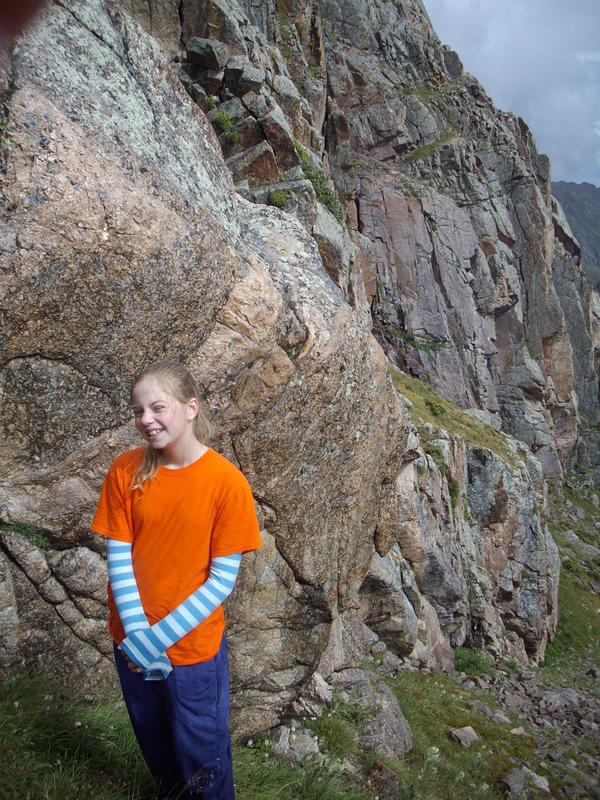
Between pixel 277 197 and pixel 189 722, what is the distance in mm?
12301

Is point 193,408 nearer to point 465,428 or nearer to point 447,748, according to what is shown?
point 447,748

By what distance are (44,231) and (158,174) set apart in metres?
1.42

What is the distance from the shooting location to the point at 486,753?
28.6 ft

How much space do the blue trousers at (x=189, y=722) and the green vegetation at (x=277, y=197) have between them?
1184cm

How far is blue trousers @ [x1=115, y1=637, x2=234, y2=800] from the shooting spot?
9.78 feet

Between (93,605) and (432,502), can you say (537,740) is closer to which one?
(432,502)

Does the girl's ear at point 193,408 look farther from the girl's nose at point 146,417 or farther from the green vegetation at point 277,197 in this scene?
the green vegetation at point 277,197

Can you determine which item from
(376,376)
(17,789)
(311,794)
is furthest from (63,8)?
(311,794)

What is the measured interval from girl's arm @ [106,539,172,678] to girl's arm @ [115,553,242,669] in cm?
3

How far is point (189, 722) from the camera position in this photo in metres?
3.01

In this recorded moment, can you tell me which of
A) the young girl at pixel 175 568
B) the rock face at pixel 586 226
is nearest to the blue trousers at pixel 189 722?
the young girl at pixel 175 568

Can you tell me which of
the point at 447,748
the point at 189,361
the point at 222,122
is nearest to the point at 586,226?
the point at 222,122

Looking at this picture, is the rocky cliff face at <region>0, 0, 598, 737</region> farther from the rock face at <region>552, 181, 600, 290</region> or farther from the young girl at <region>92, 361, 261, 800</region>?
the rock face at <region>552, 181, 600, 290</region>

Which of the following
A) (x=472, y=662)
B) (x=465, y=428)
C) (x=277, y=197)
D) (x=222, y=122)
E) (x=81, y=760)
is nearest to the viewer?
(x=81, y=760)
